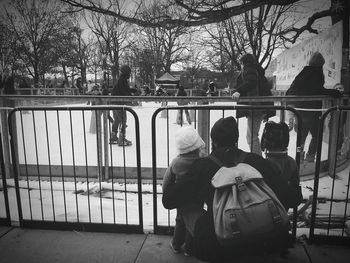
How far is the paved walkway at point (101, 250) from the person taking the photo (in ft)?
9.92

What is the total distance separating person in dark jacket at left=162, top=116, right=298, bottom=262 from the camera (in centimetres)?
230

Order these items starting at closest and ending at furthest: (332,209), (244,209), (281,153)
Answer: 1. (244,209)
2. (281,153)
3. (332,209)

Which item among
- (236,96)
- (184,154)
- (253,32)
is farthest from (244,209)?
(253,32)

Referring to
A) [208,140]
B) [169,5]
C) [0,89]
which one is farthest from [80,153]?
[0,89]

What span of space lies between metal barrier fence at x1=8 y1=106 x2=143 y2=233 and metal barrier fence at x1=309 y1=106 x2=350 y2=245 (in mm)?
1848

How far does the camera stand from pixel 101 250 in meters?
3.20

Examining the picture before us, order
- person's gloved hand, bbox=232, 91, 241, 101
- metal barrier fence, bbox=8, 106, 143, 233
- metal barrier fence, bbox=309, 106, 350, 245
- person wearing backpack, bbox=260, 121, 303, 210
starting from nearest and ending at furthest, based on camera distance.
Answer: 1. person wearing backpack, bbox=260, 121, 303, 210
2. metal barrier fence, bbox=309, 106, 350, 245
3. metal barrier fence, bbox=8, 106, 143, 233
4. person's gloved hand, bbox=232, 91, 241, 101

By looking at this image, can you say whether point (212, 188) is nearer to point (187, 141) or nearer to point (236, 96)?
point (187, 141)

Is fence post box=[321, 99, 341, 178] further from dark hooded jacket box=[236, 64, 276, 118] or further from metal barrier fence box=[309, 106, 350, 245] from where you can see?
dark hooded jacket box=[236, 64, 276, 118]

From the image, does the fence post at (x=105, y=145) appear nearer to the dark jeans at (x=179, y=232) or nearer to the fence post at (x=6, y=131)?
the fence post at (x=6, y=131)

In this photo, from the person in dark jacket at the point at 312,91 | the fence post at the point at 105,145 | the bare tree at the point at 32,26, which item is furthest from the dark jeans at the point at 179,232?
the bare tree at the point at 32,26

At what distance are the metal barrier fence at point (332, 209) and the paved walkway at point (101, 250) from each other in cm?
13

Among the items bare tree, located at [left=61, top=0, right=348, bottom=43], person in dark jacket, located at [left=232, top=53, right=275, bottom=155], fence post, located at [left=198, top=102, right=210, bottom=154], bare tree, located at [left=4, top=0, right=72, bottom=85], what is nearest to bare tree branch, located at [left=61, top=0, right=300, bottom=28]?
bare tree, located at [left=61, top=0, right=348, bottom=43]

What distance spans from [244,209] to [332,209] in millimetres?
3150
